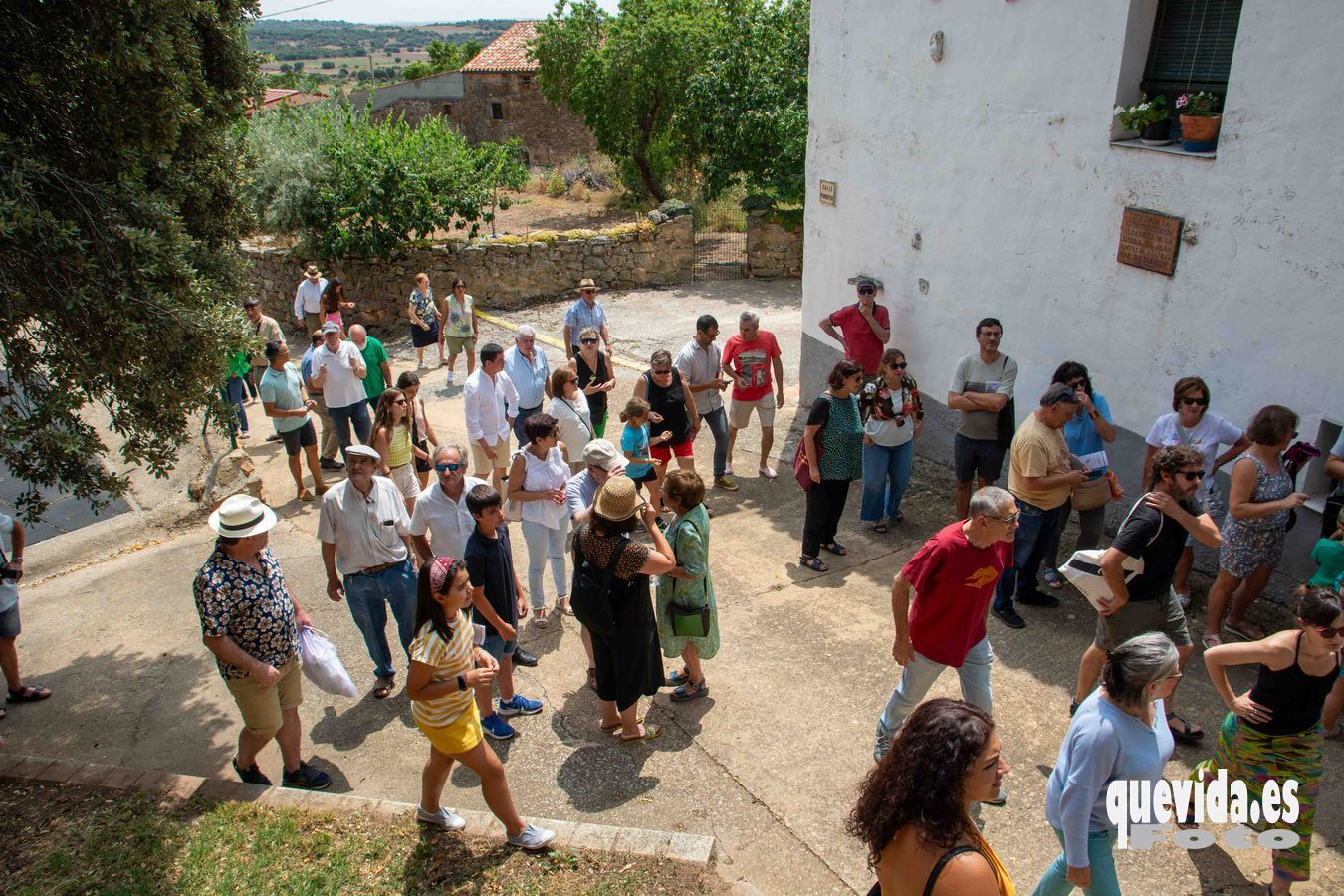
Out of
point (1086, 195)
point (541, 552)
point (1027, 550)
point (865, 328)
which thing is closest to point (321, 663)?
point (541, 552)

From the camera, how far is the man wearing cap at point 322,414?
9023 mm

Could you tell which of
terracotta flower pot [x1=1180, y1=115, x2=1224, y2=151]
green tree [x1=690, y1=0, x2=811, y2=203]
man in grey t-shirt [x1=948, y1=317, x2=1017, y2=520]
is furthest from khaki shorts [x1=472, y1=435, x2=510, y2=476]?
green tree [x1=690, y1=0, x2=811, y2=203]

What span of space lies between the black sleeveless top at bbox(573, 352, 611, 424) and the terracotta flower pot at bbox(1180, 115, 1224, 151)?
4.99m

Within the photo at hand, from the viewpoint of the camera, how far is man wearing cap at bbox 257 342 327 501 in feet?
28.3

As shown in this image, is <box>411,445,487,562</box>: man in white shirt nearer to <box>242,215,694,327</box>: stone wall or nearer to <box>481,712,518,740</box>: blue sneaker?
<box>481,712,518,740</box>: blue sneaker

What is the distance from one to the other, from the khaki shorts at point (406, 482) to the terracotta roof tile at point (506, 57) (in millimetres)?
32541

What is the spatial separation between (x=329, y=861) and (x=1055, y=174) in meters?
6.84

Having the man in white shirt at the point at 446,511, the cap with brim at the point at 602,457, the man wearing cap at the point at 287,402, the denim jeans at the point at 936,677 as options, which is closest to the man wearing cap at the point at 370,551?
the man in white shirt at the point at 446,511

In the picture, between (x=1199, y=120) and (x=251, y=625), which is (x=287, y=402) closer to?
(x=251, y=625)

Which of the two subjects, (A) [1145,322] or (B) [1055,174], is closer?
(A) [1145,322]

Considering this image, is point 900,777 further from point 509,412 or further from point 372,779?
point 509,412

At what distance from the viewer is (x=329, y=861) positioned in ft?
14.7

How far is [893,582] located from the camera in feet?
19.4

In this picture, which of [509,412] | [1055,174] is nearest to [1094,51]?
[1055,174]
